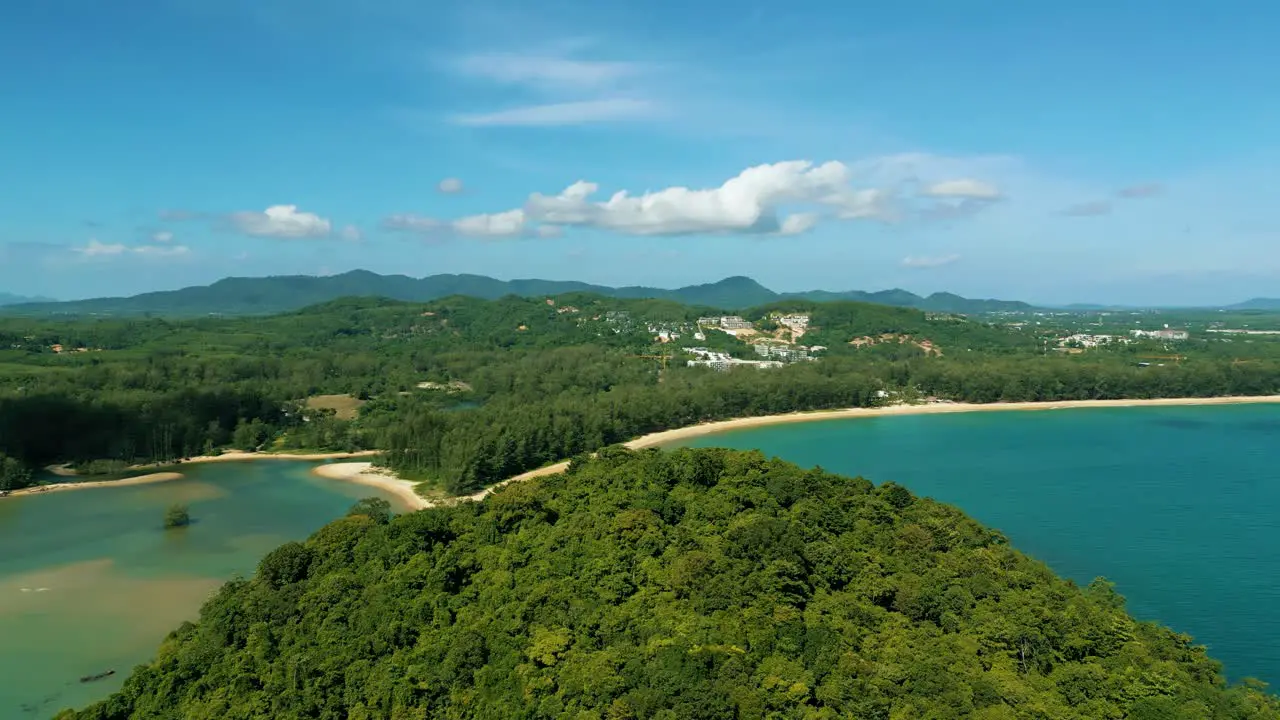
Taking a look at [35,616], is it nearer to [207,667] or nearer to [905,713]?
[207,667]

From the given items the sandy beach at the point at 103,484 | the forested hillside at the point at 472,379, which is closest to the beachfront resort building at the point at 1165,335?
the forested hillside at the point at 472,379

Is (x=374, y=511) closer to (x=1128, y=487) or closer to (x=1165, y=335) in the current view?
(x=1128, y=487)

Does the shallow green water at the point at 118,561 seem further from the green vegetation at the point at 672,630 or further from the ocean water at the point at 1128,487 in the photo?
the ocean water at the point at 1128,487

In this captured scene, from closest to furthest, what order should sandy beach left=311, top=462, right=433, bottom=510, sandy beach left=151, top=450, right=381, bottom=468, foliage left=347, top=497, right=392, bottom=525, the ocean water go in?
the ocean water, foliage left=347, top=497, right=392, bottom=525, sandy beach left=311, top=462, right=433, bottom=510, sandy beach left=151, top=450, right=381, bottom=468

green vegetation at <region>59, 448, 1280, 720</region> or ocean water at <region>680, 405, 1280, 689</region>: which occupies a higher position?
green vegetation at <region>59, 448, 1280, 720</region>

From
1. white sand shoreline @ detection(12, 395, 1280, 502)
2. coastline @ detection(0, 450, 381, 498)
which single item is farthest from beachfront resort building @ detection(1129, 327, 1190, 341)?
coastline @ detection(0, 450, 381, 498)

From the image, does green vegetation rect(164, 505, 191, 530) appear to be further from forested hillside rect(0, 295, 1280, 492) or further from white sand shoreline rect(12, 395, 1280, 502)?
forested hillside rect(0, 295, 1280, 492)

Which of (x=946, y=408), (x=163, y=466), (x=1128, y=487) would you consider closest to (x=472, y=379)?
(x=163, y=466)
